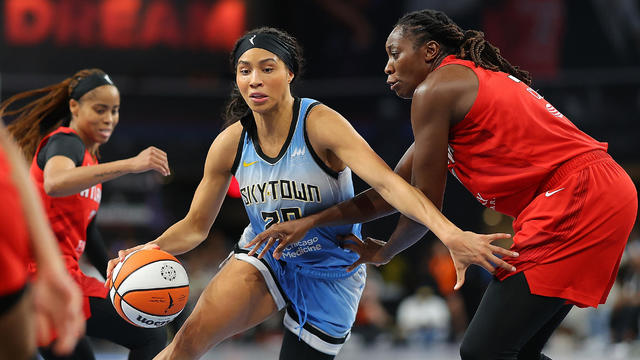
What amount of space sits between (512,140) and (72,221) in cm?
260

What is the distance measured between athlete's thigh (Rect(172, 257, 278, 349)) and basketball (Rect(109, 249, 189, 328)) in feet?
0.40

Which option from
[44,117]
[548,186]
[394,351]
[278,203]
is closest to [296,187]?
[278,203]

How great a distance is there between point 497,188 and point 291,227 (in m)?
1.06

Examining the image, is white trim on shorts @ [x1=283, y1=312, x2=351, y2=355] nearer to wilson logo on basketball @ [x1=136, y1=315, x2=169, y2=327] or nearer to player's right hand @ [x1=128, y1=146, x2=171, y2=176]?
wilson logo on basketball @ [x1=136, y1=315, x2=169, y2=327]

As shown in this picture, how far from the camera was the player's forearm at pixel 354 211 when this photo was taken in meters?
3.73

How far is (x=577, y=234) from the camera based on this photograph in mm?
3006

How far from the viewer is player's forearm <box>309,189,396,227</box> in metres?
3.73

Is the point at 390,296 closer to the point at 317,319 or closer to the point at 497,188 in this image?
the point at 317,319

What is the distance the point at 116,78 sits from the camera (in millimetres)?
14562

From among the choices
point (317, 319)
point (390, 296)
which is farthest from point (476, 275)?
point (317, 319)

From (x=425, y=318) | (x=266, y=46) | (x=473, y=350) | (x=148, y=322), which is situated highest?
(x=266, y=46)

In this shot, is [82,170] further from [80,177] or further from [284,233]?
[284,233]

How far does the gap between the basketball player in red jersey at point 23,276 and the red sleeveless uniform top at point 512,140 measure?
189 centimetres

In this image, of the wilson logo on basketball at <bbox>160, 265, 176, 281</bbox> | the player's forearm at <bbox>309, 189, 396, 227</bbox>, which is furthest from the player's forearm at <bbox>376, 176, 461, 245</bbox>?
the wilson logo on basketball at <bbox>160, 265, 176, 281</bbox>
